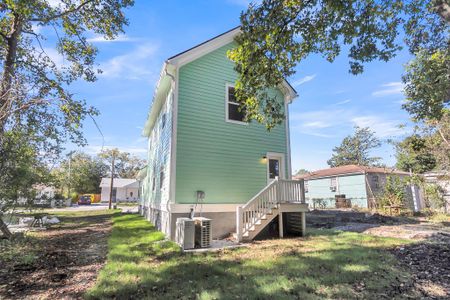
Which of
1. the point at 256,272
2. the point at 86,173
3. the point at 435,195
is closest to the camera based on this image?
the point at 256,272

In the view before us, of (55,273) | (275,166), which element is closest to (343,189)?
(275,166)

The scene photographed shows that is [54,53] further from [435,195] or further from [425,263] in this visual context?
[435,195]

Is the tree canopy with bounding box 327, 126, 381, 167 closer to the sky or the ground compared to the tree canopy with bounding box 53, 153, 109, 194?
closer to the sky

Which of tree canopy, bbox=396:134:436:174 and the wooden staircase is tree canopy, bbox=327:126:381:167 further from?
the wooden staircase

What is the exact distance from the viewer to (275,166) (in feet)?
35.0

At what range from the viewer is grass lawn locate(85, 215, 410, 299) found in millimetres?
3924

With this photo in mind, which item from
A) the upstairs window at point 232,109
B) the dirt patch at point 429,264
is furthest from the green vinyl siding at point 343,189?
the upstairs window at point 232,109

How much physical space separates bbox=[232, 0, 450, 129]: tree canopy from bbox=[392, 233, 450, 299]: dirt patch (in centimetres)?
493

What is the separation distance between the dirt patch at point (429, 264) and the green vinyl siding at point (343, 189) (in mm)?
16644

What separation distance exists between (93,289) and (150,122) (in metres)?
12.6

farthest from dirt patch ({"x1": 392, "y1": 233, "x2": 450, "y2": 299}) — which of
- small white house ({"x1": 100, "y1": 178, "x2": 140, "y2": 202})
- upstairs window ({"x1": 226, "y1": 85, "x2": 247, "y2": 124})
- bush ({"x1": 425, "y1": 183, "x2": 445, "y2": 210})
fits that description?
small white house ({"x1": 100, "y1": 178, "x2": 140, "y2": 202})

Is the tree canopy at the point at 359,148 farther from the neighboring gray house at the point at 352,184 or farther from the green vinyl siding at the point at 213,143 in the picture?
the green vinyl siding at the point at 213,143

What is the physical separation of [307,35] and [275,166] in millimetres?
5650

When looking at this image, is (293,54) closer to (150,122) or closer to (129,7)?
(129,7)
